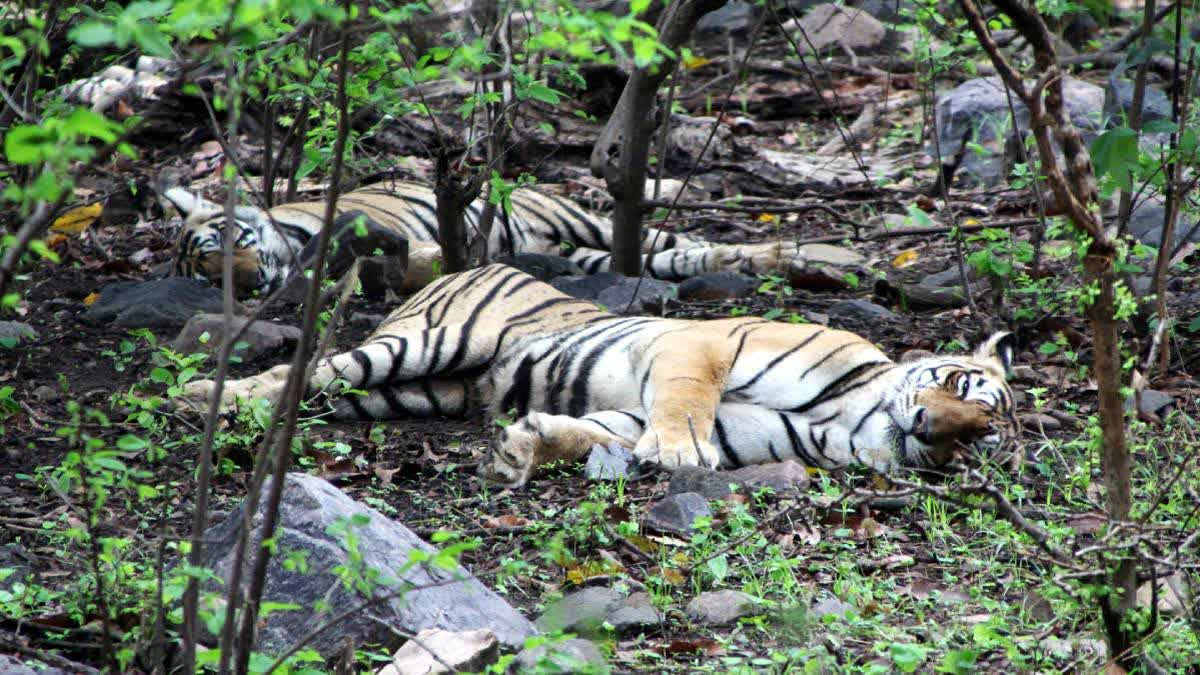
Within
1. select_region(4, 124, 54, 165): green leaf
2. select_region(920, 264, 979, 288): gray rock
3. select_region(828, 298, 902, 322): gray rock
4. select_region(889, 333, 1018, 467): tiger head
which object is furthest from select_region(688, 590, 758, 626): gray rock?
select_region(920, 264, 979, 288): gray rock

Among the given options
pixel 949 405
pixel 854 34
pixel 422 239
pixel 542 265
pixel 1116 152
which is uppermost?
pixel 1116 152

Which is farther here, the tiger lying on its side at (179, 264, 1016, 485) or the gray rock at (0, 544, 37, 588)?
the tiger lying on its side at (179, 264, 1016, 485)

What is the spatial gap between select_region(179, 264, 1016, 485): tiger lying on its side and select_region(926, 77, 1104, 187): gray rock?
3.79 m

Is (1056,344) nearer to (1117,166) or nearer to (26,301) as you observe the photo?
(1117,166)

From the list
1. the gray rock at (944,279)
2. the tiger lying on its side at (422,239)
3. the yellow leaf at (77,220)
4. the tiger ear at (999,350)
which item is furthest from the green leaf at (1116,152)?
the yellow leaf at (77,220)

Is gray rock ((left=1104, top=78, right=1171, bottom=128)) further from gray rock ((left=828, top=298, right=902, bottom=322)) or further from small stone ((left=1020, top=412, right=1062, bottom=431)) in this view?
small stone ((left=1020, top=412, right=1062, bottom=431))

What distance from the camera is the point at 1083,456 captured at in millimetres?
4426

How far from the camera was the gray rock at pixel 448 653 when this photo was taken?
266 centimetres

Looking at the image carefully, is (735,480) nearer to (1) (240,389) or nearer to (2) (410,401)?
(2) (410,401)

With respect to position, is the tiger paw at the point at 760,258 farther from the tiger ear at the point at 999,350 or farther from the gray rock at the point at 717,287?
the tiger ear at the point at 999,350

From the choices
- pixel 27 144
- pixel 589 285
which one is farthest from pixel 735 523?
pixel 589 285

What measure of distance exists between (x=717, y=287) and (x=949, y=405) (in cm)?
251

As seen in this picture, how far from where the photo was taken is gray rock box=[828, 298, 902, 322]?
640 cm

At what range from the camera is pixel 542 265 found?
→ 7352 mm
